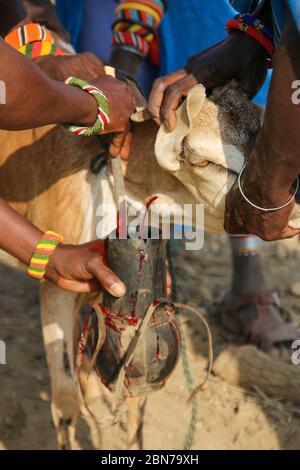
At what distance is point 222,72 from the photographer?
8.28 ft

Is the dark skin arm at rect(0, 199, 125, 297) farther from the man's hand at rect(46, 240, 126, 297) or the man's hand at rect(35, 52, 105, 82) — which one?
the man's hand at rect(35, 52, 105, 82)

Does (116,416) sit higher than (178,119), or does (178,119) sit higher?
(178,119)

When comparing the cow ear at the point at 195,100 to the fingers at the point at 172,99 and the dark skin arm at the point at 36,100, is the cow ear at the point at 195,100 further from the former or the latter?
the dark skin arm at the point at 36,100

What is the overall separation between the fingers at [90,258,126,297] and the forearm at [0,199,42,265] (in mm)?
228

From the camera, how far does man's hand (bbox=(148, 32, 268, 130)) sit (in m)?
2.43

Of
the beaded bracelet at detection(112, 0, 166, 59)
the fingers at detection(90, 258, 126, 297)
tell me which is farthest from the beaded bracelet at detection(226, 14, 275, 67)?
the beaded bracelet at detection(112, 0, 166, 59)

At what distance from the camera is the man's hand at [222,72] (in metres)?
2.43

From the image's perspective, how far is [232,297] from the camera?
14.3ft

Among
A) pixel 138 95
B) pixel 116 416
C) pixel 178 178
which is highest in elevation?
pixel 138 95

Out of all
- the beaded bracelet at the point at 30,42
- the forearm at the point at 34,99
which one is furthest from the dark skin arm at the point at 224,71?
the beaded bracelet at the point at 30,42

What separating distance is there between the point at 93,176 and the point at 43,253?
620 mm

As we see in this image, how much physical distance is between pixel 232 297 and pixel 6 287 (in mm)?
1555

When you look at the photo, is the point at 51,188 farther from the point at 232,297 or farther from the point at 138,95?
the point at 232,297
